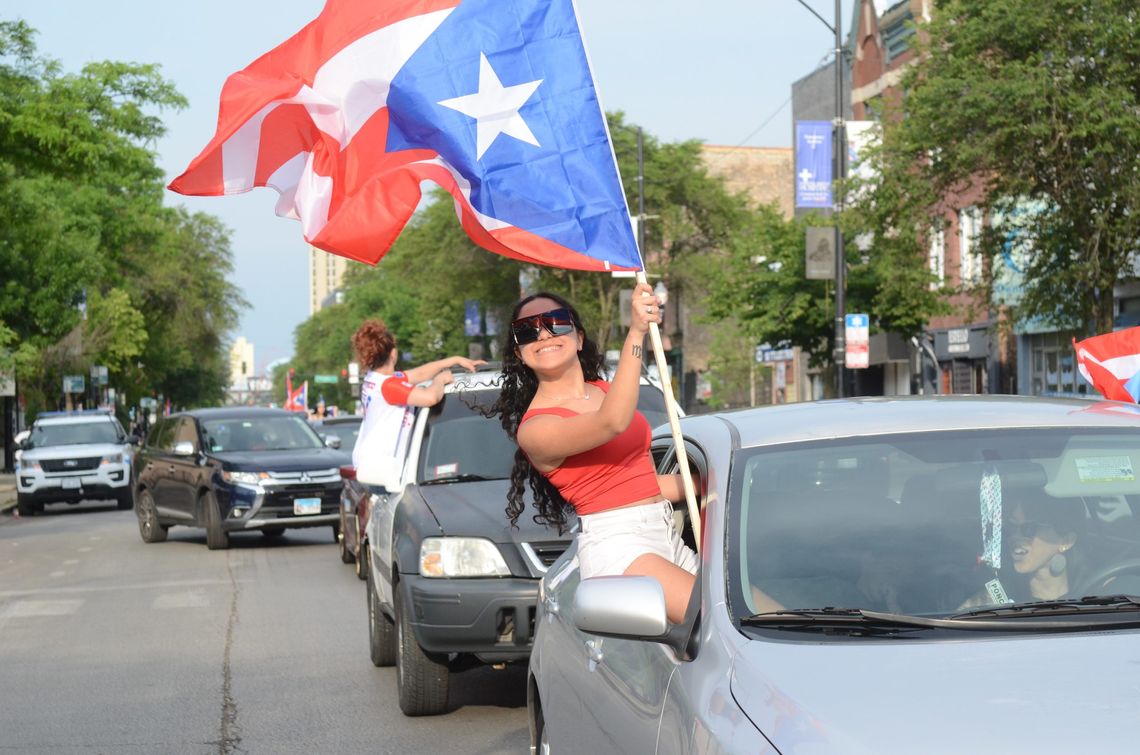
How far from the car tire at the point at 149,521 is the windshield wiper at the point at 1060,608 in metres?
19.2

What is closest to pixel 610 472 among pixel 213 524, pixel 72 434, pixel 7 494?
pixel 213 524

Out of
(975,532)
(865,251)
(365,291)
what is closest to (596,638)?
(975,532)

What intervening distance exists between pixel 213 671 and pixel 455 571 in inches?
120

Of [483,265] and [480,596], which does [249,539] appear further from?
[483,265]

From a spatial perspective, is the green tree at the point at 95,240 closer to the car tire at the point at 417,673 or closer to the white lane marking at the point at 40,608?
the white lane marking at the point at 40,608

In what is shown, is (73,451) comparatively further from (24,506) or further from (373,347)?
(373,347)

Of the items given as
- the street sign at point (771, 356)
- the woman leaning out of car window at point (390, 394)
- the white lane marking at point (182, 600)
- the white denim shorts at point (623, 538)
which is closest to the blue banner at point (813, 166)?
the white lane marking at point (182, 600)

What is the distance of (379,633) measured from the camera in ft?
33.5

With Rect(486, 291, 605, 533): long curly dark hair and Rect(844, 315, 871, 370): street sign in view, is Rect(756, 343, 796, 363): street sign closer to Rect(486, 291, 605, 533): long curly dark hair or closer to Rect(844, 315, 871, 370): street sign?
Rect(844, 315, 871, 370): street sign

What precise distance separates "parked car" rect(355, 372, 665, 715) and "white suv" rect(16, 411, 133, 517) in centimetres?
2390

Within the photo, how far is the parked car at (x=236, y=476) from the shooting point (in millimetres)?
20031

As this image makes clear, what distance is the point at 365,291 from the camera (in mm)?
134750

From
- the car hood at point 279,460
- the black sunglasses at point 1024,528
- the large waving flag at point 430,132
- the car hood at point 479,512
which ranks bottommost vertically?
the car hood at point 279,460

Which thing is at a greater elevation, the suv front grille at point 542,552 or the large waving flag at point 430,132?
the large waving flag at point 430,132
